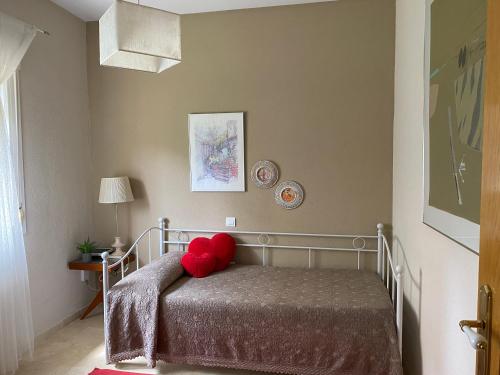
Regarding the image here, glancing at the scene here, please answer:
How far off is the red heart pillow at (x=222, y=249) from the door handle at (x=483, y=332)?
230cm

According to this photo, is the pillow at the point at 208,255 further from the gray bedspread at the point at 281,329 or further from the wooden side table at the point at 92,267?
the wooden side table at the point at 92,267

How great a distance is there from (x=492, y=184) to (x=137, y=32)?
4.58 feet

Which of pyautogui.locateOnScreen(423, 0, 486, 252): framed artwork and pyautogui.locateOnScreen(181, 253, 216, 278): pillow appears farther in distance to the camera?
pyautogui.locateOnScreen(181, 253, 216, 278): pillow

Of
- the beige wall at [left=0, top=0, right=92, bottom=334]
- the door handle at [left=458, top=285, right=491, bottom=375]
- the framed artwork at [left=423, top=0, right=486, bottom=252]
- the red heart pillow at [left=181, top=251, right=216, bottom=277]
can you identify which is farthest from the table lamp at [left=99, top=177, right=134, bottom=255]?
the door handle at [left=458, top=285, right=491, bottom=375]

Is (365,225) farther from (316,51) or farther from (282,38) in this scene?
(282,38)

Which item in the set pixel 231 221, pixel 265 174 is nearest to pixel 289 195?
pixel 265 174

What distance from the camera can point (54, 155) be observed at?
3.09 meters

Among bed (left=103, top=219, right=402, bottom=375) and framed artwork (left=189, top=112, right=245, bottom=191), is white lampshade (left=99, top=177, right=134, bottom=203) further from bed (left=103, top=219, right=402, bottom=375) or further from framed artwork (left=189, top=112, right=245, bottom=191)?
bed (left=103, top=219, right=402, bottom=375)

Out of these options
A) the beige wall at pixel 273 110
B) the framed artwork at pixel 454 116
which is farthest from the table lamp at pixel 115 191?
the framed artwork at pixel 454 116

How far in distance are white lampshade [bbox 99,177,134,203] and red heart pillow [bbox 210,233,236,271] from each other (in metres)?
0.88

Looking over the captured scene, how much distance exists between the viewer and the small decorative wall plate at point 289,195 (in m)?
3.15

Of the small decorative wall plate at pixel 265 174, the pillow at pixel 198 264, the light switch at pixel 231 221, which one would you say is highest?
the small decorative wall plate at pixel 265 174

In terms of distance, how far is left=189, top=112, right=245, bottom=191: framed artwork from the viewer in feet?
10.6

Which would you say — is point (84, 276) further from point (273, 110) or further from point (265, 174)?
point (273, 110)
